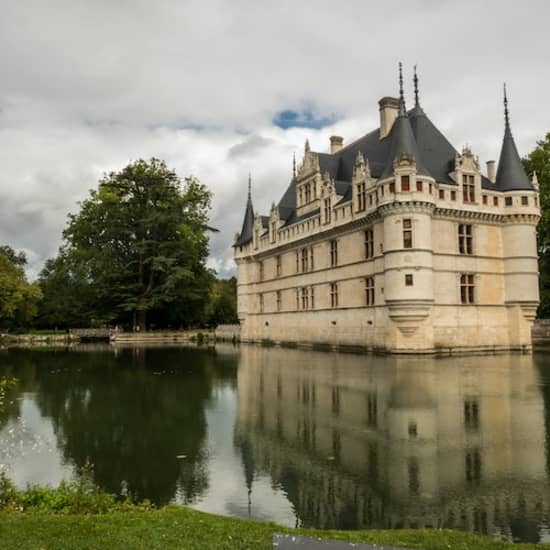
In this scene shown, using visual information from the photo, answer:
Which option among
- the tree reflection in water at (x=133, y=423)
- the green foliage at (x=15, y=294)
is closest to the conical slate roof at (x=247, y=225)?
the green foliage at (x=15, y=294)

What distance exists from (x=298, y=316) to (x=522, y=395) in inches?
1075

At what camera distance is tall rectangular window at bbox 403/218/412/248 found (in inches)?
1161

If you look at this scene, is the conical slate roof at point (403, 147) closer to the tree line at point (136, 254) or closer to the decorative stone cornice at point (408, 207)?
the decorative stone cornice at point (408, 207)

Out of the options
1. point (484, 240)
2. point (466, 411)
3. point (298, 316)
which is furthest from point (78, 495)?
point (298, 316)

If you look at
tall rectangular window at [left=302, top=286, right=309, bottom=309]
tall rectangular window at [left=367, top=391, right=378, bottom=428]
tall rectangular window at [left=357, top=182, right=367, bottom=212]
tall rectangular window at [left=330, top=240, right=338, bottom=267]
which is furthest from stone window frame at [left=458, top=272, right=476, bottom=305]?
tall rectangular window at [left=367, top=391, right=378, bottom=428]

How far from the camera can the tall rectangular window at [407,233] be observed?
96.8 ft

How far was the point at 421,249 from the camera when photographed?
2934 cm

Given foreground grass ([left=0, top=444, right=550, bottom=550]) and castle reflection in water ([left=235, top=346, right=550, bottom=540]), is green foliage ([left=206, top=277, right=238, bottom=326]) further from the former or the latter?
foreground grass ([left=0, top=444, right=550, bottom=550])

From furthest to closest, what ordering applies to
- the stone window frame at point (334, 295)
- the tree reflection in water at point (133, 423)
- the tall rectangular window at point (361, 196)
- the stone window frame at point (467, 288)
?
the stone window frame at point (334, 295)
the tall rectangular window at point (361, 196)
the stone window frame at point (467, 288)
the tree reflection in water at point (133, 423)

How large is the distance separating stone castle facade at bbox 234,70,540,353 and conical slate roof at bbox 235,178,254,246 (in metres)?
13.1

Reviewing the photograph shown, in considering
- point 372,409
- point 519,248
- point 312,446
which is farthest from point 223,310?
point 312,446

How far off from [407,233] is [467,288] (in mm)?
5256

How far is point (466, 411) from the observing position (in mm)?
12602

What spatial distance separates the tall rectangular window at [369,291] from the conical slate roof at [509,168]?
928cm
